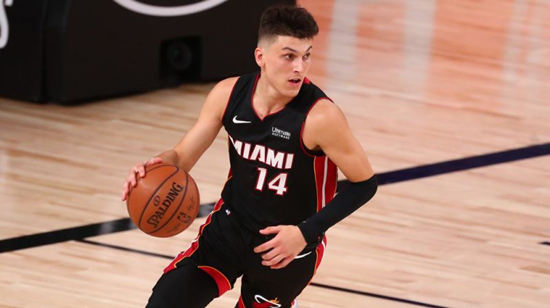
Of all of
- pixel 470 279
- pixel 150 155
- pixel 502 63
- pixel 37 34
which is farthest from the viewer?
pixel 502 63

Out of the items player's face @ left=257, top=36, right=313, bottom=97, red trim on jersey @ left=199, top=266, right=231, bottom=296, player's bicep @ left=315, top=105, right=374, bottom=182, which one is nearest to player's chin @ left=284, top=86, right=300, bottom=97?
player's face @ left=257, top=36, right=313, bottom=97

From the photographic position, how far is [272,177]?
3.87 metres

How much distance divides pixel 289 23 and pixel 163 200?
72cm

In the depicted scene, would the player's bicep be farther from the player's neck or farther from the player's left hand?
the player's left hand

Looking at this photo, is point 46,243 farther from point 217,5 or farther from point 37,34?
point 217,5

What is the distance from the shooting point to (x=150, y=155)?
6.88 metres

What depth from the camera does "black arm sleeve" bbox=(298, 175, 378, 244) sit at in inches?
146

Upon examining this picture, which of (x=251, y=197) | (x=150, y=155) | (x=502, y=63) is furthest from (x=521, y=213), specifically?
(x=502, y=63)

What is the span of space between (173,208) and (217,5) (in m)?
4.43

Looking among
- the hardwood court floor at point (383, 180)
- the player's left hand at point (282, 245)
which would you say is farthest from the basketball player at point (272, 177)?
the hardwood court floor at point (383, 180)

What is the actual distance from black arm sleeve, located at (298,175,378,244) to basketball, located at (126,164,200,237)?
0.45 metres

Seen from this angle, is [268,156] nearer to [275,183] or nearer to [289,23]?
[275,183]

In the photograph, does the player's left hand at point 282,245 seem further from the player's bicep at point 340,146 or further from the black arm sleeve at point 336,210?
the player's bicep at point 340,146

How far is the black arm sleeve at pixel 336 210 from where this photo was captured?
3.71 metres
